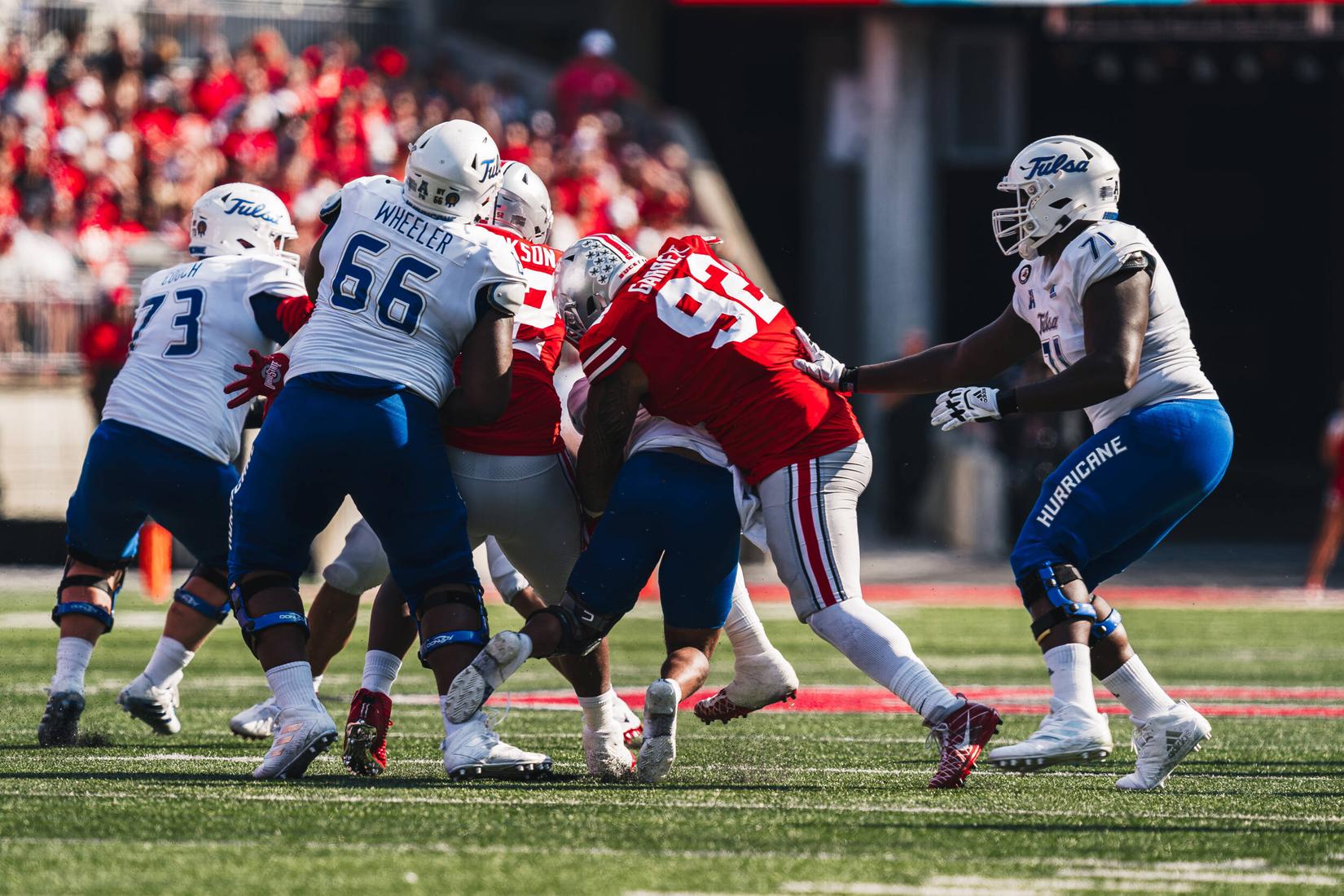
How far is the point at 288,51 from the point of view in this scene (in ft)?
69.2

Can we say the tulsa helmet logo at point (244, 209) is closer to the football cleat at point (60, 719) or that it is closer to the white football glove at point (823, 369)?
the football cleat at point (60, 719)

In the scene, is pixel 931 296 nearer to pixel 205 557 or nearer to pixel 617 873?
pixel 205 557

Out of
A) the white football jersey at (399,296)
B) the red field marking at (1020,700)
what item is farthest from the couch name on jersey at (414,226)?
the red field marking at (1020,700)

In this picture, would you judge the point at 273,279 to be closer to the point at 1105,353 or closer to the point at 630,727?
the point at 630,727

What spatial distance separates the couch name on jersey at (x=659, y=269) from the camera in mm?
5559

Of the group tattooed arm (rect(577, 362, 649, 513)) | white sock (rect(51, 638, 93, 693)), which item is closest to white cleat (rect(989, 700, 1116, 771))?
tattooed arm (rect(577, 362, 649, 513))

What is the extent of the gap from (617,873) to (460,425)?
74.9 inches

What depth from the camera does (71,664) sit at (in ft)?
20.7

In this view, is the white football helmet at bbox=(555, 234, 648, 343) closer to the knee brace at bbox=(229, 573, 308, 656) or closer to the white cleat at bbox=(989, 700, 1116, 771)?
the knee brace at bbox=(229, 573, 308, 656)

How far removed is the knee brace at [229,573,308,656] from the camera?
17.8 feet

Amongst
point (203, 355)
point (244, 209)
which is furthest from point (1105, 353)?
point (244, 209)

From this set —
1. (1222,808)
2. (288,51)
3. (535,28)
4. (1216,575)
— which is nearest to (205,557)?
(1222,808)

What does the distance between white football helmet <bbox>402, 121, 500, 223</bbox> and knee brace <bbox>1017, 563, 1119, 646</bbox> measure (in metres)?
1.84

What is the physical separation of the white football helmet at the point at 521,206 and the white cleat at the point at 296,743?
1706mm
